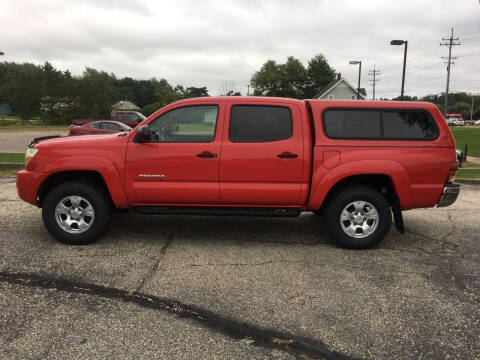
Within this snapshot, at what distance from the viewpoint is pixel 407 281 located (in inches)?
157

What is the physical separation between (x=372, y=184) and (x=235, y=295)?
98.6 inches

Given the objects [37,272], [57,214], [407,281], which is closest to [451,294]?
[407,281]

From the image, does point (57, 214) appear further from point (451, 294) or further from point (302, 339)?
point (451, 294)

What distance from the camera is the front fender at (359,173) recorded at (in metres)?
4.68

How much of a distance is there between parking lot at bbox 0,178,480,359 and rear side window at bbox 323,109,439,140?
1.45 m

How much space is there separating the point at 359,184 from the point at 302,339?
2.59 meters

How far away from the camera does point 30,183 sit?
189 inches

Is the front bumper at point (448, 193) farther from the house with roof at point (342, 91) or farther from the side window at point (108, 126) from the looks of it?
the house with roof at point (342, 91)

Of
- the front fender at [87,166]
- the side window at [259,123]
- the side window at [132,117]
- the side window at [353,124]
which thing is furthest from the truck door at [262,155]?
the side window at [132,117]

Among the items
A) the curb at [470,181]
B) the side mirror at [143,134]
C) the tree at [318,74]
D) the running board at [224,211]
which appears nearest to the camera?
the side mirror at [143,134]

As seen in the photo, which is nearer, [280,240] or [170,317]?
[170,317]

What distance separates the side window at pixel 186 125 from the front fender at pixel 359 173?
1.40 meters

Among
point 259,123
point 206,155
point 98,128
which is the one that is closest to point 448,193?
point 259,123

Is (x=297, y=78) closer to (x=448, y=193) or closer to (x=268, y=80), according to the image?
(x=268, y=80)
